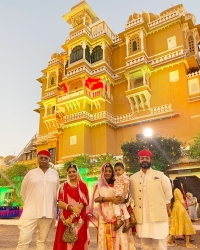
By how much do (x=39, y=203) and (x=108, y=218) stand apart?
107 cm

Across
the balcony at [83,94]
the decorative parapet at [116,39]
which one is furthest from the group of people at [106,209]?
the decorative parapet at [116,39]

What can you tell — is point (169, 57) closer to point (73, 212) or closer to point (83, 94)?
point (83, 94)

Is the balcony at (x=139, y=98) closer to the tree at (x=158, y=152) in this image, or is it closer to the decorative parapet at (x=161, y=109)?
the decorative parapet at (x=161, y=109)

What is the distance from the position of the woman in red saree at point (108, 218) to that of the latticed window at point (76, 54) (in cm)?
1776

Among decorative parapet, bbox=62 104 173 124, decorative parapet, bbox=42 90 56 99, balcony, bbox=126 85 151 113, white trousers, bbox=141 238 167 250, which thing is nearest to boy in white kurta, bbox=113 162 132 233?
white trousers, bbox=141 238 167 250

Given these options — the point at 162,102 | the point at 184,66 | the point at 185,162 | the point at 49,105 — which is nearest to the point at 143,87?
the point at 162,102

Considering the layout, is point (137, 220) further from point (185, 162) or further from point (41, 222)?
point (185, 162)

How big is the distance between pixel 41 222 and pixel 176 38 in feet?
57.8

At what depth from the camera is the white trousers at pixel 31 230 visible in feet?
11.0

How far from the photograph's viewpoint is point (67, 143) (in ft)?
60.4

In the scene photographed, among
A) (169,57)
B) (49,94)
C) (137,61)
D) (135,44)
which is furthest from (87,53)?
(169,57)

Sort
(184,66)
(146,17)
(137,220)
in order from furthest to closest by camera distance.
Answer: (146,17), (184,66), (137,220)

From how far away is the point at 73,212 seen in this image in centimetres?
351

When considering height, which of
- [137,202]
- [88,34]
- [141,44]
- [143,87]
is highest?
[88,34]
